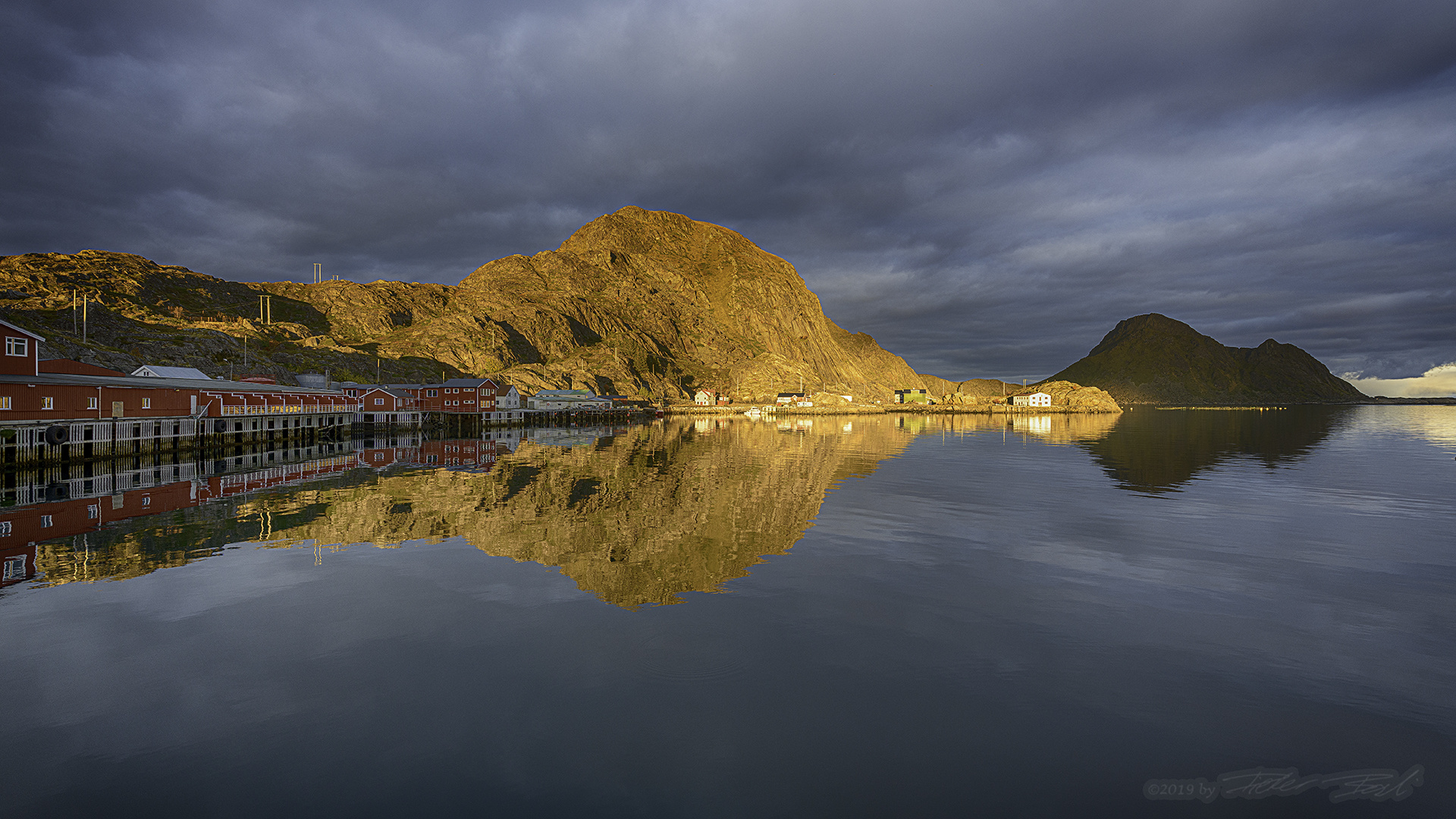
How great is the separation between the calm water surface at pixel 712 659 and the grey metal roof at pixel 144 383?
21.7 m

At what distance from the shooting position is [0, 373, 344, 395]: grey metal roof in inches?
1709

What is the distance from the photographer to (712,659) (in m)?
12.7

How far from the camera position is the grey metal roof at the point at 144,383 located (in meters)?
43.4

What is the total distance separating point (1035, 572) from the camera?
19.2 meters

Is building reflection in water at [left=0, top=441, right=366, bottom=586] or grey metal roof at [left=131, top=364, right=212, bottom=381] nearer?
building reflection in water at [left=0, top=441, right=366, bottom=586]

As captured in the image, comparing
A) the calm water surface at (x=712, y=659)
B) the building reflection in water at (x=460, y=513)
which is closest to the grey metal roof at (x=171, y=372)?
the building reflection in water at (x=460, y=513)

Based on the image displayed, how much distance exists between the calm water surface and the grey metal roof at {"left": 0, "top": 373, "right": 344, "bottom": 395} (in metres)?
21.7

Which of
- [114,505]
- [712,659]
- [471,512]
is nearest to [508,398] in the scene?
[114,505]

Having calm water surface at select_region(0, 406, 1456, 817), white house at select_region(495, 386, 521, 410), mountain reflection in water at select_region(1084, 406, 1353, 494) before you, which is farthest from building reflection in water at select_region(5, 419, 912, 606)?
white house at select_region(495, 386, 521, 410)

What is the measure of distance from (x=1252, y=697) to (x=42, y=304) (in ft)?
724

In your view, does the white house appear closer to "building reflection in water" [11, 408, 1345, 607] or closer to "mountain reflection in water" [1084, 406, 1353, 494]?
"building reflection in water" [11, 408, 1345, 607]

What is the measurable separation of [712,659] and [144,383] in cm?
6454

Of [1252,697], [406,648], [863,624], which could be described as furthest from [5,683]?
[1252,697]

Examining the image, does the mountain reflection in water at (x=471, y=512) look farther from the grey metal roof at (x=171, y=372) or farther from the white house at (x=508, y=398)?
the white house at (x=508, y=398)
